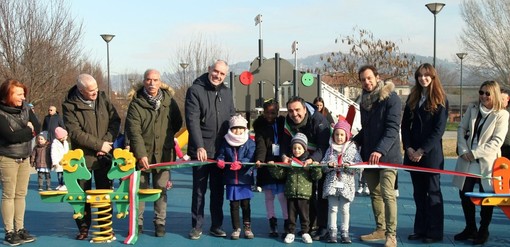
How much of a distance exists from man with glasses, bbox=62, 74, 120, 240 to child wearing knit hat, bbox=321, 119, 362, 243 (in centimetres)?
246

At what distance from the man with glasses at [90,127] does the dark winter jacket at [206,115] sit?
A: 0.94m

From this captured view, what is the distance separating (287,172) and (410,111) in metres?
1.50

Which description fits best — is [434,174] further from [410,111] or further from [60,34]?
[60,34]

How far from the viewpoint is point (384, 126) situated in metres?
6.28

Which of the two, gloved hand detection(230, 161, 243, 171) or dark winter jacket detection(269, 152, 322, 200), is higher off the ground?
gloved hand detection(230, 161, 243, 171)

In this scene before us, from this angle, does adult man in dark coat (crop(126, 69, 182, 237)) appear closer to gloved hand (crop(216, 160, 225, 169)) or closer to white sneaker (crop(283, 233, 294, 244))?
gloved hand (crop(216, 160, 225, 169))

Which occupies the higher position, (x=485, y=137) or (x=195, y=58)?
(x=195, y=58)

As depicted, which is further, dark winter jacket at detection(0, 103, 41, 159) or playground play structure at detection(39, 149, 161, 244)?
playground play structure at detection(39, 149, 161, 244)

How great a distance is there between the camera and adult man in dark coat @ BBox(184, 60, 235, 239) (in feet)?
21.9

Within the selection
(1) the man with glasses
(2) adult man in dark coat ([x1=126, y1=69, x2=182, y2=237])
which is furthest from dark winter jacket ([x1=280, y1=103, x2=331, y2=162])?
(1) the man with glasses

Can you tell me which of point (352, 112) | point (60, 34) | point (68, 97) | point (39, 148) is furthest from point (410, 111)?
point (60, 34)

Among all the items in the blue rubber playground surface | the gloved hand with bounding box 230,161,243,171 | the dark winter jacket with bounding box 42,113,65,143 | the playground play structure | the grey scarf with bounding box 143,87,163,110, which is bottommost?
the blue rubber playground surface

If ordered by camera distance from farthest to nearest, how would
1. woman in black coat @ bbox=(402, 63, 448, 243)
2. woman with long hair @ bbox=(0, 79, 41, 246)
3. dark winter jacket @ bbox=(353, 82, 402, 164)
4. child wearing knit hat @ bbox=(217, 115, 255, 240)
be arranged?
child wearing knit hat @ bbox=(217, 115, 255, 240), woman with long hair @ bbox=(0, 79, 41, 246), woman in black coat @ bbox=(402, 63, 448, 243), dark winter jacket @ bbox=(353, 82, 402, 164)

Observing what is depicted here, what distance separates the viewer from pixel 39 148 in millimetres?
11453
